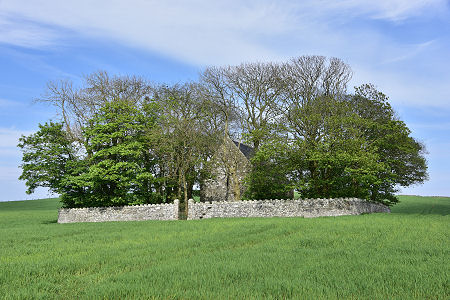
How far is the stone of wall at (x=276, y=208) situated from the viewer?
3250 cm

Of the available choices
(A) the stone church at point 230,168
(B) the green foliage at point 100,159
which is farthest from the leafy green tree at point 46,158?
(A) the stone church at point 230,168

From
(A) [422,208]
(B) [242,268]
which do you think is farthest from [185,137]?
(A) [422,208]

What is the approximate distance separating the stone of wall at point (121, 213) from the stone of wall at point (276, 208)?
1.99m

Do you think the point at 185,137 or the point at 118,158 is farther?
the point at 118,158

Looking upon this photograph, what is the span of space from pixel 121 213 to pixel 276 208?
563 inches

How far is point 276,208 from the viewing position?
108 ft

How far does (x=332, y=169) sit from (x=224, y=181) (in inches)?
497

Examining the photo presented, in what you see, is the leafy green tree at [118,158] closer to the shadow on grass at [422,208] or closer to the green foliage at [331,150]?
the green foliage at [331,150]

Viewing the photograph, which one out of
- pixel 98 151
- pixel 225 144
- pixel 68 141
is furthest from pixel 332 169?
pixel 68 141

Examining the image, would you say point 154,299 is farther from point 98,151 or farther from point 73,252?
point 98,151

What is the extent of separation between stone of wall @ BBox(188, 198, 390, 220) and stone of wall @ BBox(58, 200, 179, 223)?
1.99m

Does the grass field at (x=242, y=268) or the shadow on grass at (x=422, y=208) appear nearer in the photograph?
the grass field at (x=242, y=268)

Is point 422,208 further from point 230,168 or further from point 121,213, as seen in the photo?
point 121,213

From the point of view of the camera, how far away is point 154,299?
8.18 meters
